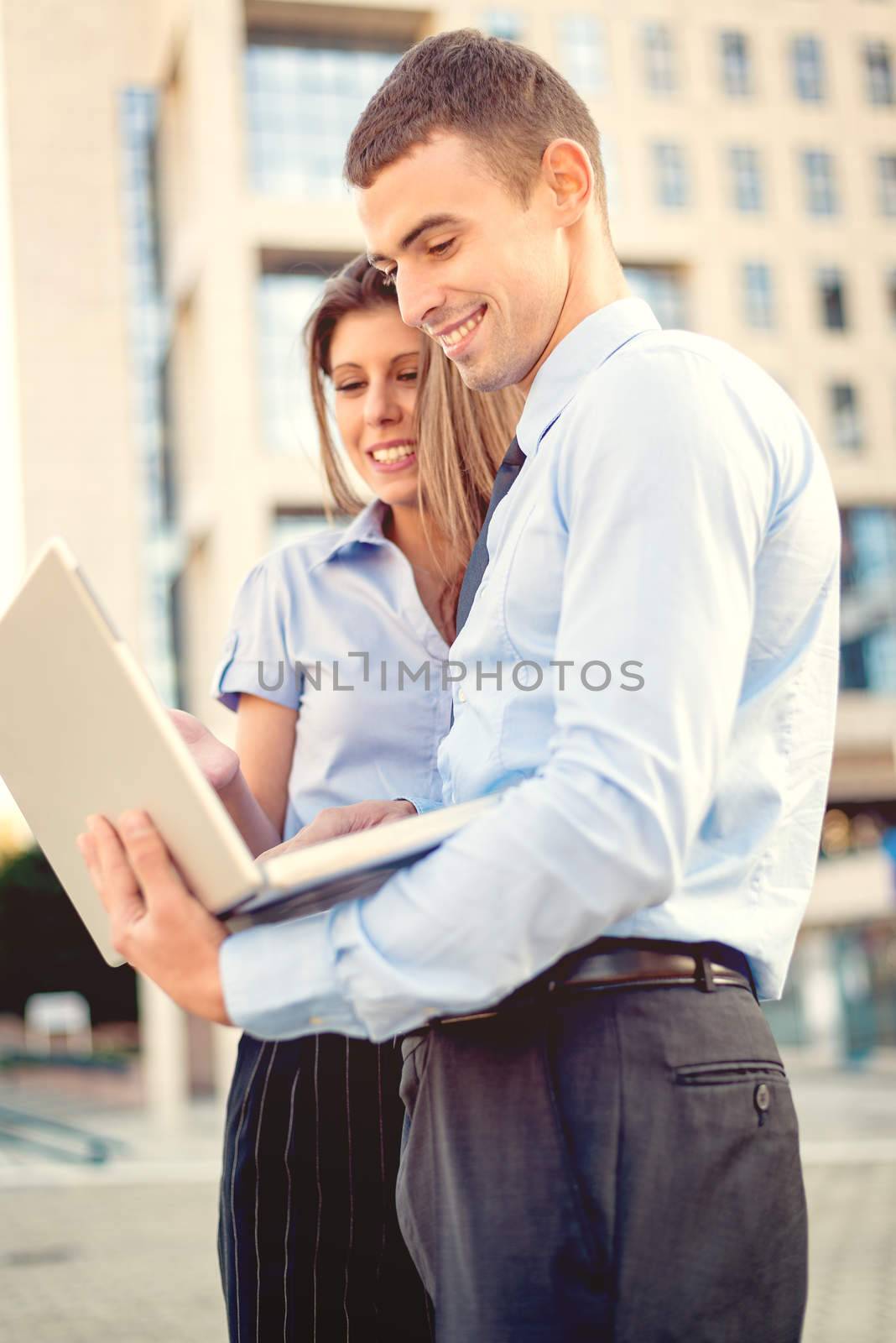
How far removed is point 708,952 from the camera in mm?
1430

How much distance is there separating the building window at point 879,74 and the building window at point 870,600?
878 cm

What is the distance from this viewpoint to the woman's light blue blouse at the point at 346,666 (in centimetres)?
231

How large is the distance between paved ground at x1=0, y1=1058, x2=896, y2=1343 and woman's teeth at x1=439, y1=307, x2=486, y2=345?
564cm

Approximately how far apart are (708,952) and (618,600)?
36 cm

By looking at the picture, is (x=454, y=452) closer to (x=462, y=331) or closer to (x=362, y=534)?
(x=362, y=534)

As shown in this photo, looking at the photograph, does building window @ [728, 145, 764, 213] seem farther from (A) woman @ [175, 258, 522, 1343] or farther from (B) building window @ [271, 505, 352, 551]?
(A) woman @ [175, 258, 522, 1343]

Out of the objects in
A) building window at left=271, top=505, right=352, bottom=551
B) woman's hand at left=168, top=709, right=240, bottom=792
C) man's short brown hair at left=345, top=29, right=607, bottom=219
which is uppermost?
building window at left=271, top=505, right=352, bottom=551

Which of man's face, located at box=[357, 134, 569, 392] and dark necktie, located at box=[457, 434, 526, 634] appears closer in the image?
man's face, located at box=[357, 134, 569, 392]

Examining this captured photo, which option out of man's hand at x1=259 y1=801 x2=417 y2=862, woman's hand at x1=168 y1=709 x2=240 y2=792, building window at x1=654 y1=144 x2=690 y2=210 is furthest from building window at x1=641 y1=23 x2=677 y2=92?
man's hand at x1=259 y1=801 x2=417 y2=862

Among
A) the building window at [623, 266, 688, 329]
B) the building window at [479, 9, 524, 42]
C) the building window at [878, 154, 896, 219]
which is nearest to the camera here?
the building window at [479, 9, 524, 42]

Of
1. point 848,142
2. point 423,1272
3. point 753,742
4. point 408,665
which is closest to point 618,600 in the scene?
point 753,742

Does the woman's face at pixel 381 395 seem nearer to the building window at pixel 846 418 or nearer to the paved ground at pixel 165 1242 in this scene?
the paved ground at pixel 165 1242

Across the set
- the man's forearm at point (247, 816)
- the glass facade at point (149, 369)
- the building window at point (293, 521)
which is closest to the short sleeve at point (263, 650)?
the man's forearm at point (247, 816)

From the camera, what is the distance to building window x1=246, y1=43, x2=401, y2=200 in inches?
979
